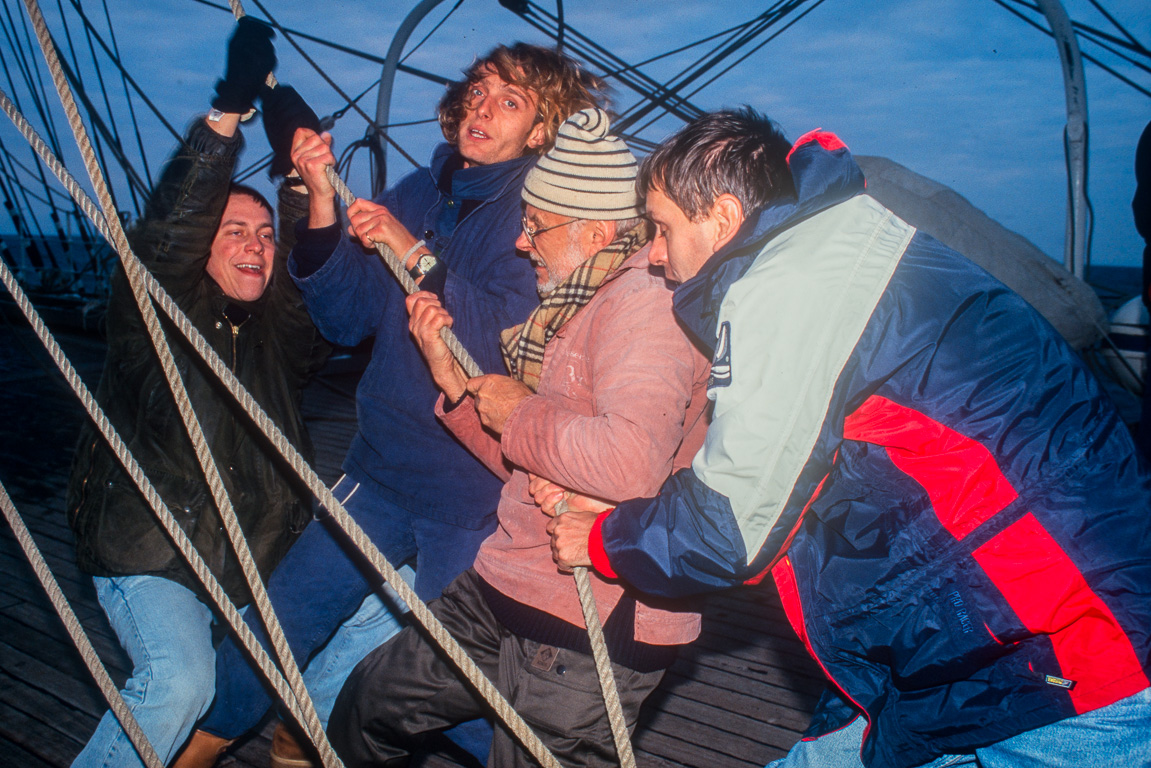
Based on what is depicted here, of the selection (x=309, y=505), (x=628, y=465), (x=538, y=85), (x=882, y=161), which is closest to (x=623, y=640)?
(x=628, y=465)

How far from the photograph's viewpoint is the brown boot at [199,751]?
5.89ft

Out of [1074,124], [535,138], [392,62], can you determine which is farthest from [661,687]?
[392,62]

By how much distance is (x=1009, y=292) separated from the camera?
1.01m

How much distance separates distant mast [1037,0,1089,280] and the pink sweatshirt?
15.9ft

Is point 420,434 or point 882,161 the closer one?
point 420,434

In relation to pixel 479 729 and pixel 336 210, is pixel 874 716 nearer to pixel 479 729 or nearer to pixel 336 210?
pixel 479 729

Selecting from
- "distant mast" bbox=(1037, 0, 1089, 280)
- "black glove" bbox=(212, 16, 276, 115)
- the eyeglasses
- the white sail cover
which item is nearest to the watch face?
the eyeglasses

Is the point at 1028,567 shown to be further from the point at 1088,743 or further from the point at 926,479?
the point at 1088,743

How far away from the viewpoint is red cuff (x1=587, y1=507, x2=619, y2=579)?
1.17 m

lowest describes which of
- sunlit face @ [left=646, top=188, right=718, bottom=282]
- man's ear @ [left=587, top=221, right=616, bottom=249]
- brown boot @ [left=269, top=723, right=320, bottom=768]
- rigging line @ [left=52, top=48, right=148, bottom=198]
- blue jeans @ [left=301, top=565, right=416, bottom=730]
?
brown boot @ [left=269, top=723, right=320, bottom=768]

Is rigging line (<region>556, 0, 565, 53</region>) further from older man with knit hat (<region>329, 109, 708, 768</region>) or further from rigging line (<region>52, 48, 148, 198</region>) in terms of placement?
older man with knit hat (<region>329, 109, 708, 768</region>)

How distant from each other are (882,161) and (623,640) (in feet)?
14.2

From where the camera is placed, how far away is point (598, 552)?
3.87 ft

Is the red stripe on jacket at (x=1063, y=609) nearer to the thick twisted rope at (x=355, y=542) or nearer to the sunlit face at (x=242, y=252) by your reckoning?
the thick twisted rope at (x=355, y=542)
